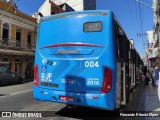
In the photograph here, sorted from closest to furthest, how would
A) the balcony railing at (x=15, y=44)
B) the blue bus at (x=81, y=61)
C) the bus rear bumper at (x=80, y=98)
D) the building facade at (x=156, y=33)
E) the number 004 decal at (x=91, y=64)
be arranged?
1. the bus rear bumper at (x=80, y=98)
2. the blue bus at (x=81, y=61)
3. the number 004 decal at (x=91, y=64)
4. the balcony railing at (x=15, y=44)
5. the building facade at (x=156, y=33)

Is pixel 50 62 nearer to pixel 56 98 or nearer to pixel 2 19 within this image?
pixel 56 98

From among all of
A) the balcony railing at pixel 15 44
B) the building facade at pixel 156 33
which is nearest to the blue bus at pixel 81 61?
the balcony railing at pixel 15 44

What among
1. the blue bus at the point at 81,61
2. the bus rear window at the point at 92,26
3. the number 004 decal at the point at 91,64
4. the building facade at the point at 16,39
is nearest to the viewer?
the blue bus at the point at 81,61

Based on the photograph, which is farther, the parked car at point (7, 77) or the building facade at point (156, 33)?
the building facade at point (156, 33)

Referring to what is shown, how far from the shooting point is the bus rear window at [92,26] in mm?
6969

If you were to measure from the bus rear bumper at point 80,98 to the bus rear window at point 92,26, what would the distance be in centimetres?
179

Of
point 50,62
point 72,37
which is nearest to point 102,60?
point 72,37

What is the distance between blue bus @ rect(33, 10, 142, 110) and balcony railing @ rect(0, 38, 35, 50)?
21.6 meters

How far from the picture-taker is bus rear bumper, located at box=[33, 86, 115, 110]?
6594 millimetres

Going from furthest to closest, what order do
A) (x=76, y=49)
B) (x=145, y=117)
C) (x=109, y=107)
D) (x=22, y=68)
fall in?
1. (x=22, y=68)
2. (x=145, y=117)
3. (x=76, y=49)
4. (x=109, y=107)

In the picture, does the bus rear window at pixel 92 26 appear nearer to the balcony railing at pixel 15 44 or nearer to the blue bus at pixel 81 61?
the blue bus at pixel 81 61

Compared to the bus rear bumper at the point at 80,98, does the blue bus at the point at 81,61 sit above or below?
above

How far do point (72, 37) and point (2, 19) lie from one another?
23.3m

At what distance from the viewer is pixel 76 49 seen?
280 inches
